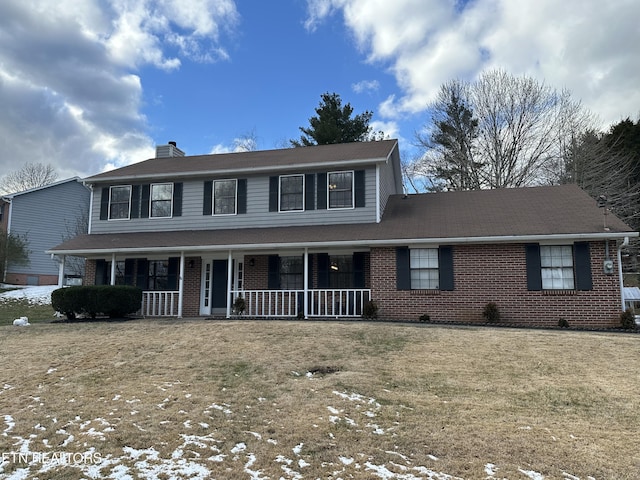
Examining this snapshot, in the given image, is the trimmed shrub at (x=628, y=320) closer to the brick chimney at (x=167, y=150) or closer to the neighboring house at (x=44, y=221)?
the brick chimney at (x=167, y=150)

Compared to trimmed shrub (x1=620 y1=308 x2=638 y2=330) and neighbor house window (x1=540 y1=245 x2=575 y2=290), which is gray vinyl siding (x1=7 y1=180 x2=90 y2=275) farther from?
trimmed shrub (x1=620 y1=308 x2=638 y2=330)

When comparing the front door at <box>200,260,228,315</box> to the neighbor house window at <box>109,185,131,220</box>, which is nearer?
the front door at <box>200,260,228,315</box>

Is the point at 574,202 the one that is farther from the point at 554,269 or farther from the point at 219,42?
the point at 219,42

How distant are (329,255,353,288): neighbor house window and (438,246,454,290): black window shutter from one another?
2.74m

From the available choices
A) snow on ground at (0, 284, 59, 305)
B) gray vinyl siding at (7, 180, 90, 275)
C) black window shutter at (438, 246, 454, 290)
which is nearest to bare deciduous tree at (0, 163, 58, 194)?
gray vinyl siding at (7, 180, 90, 275)

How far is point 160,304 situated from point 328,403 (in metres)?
11.0

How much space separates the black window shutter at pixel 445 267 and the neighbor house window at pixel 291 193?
16.3ft

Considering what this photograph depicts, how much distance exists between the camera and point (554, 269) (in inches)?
520

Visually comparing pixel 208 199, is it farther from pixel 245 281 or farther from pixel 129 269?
→ pixel 129 269

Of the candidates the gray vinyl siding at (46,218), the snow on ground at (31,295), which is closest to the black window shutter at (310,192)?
the snow on ground at (31,295)

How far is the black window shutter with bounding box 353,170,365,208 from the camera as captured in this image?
15766mm

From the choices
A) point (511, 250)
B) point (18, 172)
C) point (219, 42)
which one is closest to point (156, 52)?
point (219, 42)

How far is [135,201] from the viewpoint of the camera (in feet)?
58.6

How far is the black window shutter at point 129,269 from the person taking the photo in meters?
17.1
